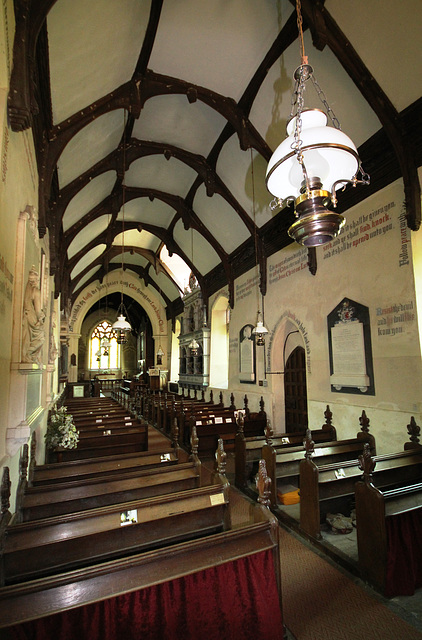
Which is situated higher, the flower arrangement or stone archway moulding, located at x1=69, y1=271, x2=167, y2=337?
stone archway moulding, located at x1=69, y1=271, x2=167, y2=337

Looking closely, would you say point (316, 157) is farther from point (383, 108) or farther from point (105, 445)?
point (105, 445)

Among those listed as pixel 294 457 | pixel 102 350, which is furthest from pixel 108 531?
pixel 102 350

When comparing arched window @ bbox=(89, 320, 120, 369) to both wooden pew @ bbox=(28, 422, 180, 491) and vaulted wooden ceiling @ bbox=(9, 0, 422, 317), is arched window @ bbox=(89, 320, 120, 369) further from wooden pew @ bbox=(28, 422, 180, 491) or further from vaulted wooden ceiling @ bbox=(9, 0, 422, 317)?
wooden pew @ bbox=(28, 422, 180, 491)

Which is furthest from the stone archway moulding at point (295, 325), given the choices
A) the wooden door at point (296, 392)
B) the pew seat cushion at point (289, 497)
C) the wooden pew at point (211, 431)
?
the pew seat cushion at point (289, 497)

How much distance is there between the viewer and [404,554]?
2619 mm

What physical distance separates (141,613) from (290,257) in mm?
6525

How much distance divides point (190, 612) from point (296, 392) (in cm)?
650

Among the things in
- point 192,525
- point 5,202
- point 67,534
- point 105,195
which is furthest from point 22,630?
point 105,195

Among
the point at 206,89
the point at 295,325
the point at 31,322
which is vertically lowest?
the point at 31,322

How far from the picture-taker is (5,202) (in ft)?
8.04

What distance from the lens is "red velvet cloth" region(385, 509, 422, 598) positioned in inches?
100

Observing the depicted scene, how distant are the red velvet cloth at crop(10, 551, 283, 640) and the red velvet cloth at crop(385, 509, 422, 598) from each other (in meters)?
1.19

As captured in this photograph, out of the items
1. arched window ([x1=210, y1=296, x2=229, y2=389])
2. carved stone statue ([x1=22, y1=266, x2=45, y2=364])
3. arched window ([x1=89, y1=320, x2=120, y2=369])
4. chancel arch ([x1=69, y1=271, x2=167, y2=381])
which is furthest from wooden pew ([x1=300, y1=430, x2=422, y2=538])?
arched window ([x1=89, y1=320, x2=120, y2=369])

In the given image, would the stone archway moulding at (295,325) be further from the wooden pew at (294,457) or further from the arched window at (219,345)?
the arched window at (219,345)
